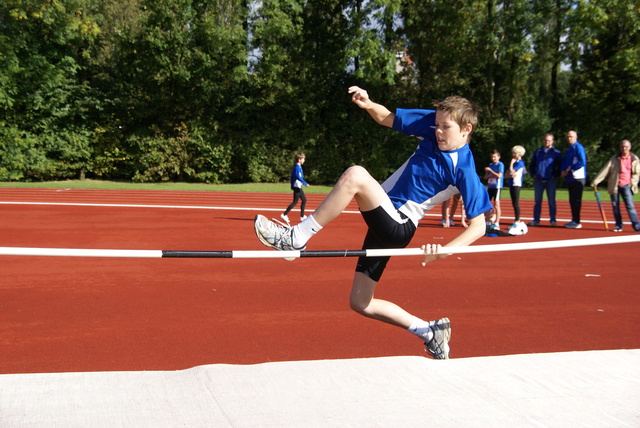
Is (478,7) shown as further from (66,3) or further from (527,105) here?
(66,3)

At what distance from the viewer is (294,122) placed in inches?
1027

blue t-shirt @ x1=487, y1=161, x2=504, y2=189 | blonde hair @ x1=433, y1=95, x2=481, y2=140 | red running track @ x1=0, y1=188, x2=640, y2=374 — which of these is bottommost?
red running track @ x1=0, y1=188, x2=640, y2=374

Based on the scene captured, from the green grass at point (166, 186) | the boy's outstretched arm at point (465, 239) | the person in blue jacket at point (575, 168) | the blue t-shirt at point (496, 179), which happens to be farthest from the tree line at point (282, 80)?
the boy's outstretched arm at point (465, 239)

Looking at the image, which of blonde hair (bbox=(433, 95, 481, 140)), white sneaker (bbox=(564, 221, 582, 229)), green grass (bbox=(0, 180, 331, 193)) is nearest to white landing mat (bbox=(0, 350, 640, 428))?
blonde hair (bbox=(433, 95, 481, 140))

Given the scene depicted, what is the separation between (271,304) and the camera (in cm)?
598

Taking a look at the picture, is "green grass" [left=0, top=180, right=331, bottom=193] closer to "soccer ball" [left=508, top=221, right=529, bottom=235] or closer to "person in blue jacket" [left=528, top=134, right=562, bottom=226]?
"person in blue jacket" [left=528, top=134, right=562, bottom=226]

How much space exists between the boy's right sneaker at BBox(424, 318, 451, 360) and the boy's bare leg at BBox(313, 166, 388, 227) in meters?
1.15

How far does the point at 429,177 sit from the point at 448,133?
0.92 feet

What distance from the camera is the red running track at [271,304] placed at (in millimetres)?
4727

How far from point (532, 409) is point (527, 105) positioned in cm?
2527

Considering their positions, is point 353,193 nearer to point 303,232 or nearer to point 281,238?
point 303,232

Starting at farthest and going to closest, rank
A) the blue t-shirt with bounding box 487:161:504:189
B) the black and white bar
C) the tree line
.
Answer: the tree line < the blue t-shirt with bounding box 487:161:504:189 < the black and white bar

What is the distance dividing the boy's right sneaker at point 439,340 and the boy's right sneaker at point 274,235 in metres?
1.22

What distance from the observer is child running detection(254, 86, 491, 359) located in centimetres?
343
